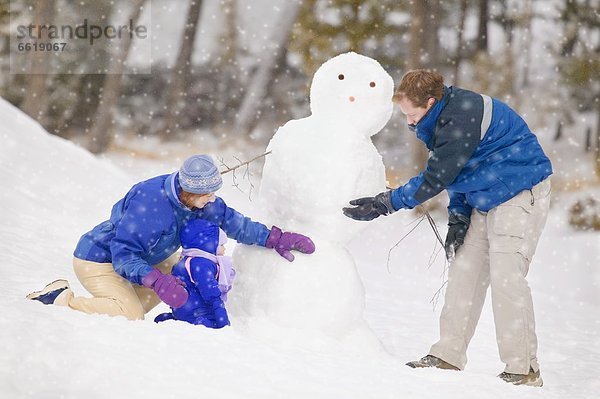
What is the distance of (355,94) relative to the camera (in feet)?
11.7

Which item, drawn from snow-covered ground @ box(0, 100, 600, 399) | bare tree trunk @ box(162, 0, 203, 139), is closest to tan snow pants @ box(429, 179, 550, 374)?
snow-covered ground @ box(0, 100, 600, 399)

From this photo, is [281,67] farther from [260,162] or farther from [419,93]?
[419,93]

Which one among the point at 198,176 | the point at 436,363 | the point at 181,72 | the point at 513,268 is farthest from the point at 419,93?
the point at 181,72

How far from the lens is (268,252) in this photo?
139 inches

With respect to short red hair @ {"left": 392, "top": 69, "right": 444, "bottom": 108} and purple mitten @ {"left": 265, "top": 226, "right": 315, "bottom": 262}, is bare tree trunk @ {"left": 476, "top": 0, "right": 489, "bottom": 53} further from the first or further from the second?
purple mitten @ {"left": 265, "top": 226, "right": 315, "bottom": 262}

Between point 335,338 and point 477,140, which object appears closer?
point 477,140

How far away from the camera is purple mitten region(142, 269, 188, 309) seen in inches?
123

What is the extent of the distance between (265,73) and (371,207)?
11056 mm

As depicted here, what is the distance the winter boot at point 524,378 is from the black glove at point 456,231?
598 millimetres

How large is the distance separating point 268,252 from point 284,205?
0.22m

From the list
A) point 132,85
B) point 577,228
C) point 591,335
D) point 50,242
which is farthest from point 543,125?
point 50,242

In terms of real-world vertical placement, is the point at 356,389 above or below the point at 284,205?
below

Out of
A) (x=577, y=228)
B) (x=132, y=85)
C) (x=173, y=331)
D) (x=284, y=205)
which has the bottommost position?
(x=173, y=331)

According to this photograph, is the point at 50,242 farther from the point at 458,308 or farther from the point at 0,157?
the point at 458,308
